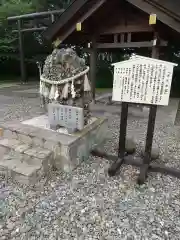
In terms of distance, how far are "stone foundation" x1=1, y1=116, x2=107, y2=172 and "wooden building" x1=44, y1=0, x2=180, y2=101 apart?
2.64m

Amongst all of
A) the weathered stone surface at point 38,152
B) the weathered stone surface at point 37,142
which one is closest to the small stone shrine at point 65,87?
the weathered stone surface at point 37,142

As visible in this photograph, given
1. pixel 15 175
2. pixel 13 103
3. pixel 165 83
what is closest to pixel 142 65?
pixel 165 83

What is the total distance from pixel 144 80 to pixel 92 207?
4.89 ft

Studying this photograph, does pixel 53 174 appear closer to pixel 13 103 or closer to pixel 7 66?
pixel 13 103

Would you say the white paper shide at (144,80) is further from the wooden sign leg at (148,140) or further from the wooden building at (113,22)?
the wooden building at (113,22)

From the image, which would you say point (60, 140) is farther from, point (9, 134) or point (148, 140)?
point (148, 140)

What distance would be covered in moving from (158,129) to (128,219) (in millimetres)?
2812

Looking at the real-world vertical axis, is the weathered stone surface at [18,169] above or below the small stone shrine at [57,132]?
below

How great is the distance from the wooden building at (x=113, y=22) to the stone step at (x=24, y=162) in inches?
133

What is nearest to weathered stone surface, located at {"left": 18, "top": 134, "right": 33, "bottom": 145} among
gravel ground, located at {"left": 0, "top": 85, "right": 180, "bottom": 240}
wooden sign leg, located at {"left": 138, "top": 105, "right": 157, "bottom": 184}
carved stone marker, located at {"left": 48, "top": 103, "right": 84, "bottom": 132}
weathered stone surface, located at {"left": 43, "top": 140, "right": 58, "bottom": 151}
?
weathered stone surface, located at {"left": 43, "top": 140, "right": 58, "bottom": 151}

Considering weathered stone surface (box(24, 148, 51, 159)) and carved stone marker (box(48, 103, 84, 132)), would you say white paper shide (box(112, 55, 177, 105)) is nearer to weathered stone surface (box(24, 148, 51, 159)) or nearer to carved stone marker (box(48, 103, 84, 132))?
carved stone marker (box(48, 103, 84, 132))

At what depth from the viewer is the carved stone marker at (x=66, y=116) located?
268cm

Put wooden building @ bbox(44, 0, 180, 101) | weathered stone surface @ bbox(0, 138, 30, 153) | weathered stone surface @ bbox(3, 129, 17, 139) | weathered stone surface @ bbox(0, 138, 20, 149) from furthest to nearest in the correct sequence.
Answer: wooden building @ bbox(44, 0, 180, 101)
weathered stone surface @ bbox(3, 129, 17, 139)
weathered stone surface @ bbox(0, 138, 20, 149)
weathered stone surface @ bbox(0, 138, 30, 153)

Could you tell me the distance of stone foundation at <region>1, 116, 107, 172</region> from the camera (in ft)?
8.40
